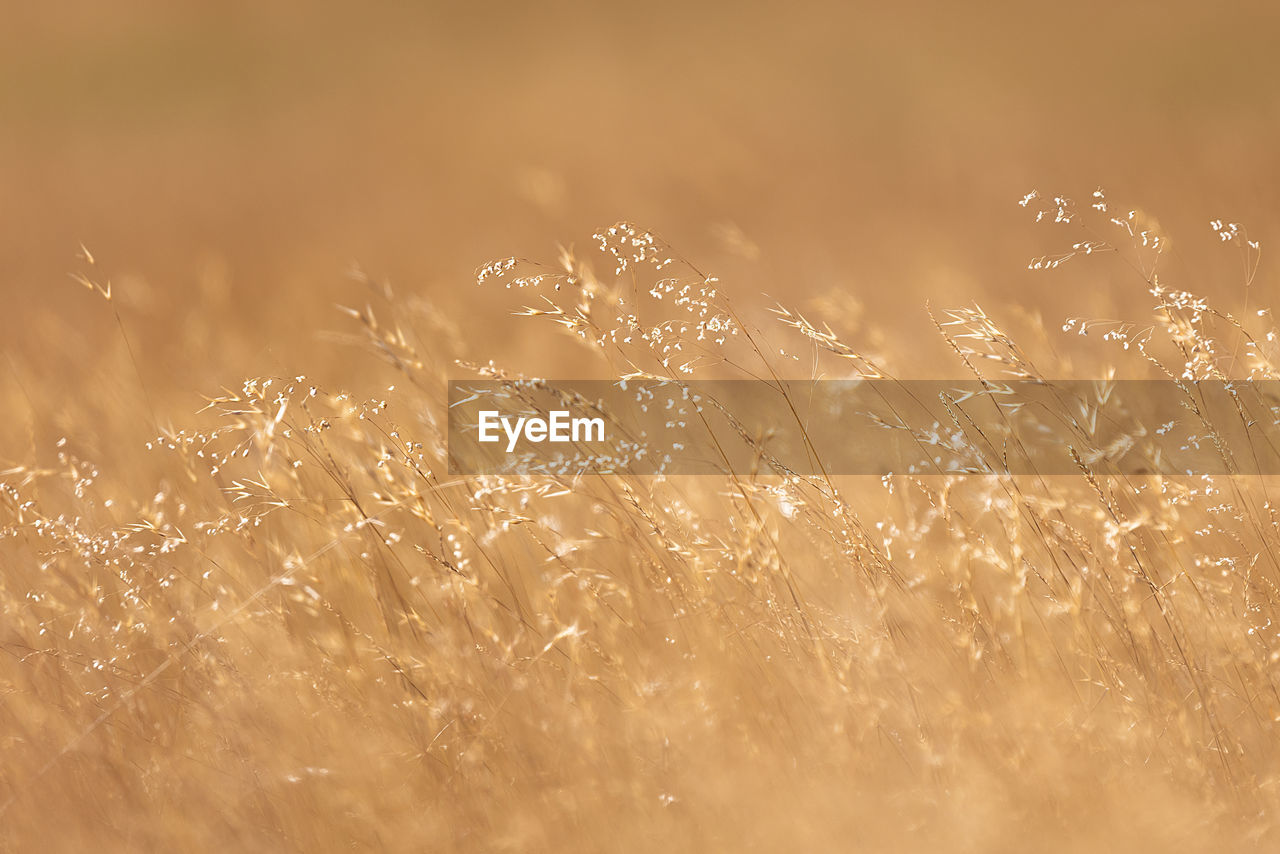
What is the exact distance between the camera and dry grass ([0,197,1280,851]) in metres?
1.23

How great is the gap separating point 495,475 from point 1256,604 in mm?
1283

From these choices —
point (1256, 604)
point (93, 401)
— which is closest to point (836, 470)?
point (1256, 604)

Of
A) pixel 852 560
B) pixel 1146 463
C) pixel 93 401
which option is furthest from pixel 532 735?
pixel 93 401

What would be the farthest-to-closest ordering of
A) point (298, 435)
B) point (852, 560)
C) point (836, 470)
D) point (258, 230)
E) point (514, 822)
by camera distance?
point (258, 230) < point (836, 470) < point (298, 435) < point (852, 560) < point (514, 822)

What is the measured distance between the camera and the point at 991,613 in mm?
1531

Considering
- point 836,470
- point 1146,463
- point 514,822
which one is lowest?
point 514,822

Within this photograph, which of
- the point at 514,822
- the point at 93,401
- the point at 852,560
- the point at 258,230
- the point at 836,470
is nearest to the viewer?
the point at 514,822

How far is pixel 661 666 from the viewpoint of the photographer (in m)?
1.41

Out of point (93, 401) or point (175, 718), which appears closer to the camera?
point (175, 718)

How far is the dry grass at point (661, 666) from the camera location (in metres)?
1.23

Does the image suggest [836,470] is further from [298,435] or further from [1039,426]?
[298,435]

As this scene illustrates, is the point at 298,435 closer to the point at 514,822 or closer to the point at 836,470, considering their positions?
the point at 514,822

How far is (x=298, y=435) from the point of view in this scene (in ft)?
4.99

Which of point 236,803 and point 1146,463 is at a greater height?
point 1146,463
